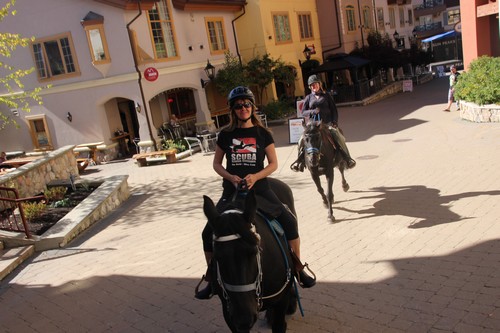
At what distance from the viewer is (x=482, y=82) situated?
48.8ft

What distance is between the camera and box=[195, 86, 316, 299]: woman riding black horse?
14.5 ft

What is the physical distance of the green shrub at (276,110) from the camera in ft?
80.4

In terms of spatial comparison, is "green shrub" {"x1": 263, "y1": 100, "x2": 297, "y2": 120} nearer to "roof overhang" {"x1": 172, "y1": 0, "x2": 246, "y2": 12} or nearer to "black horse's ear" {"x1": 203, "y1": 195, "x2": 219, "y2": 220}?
"roof overhang" {"x1": 172, "y1": 0, "x2": 246, "y2": 12}

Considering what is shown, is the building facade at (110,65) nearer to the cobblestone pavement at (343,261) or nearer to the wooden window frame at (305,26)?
the wooden window frame at (305,26)

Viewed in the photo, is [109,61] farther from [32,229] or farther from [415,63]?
[415,63]

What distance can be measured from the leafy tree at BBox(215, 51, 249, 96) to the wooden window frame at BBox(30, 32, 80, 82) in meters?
6.91

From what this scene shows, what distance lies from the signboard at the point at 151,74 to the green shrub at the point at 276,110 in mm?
7717

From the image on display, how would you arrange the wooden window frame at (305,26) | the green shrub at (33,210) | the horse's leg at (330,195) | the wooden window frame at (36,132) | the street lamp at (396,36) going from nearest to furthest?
the horse's leg at (330,195) < the green shrub at (33,210) < the wooden window frame at (36,132) < the wooden window frame at (305,26) < the street lamp at (396,36)

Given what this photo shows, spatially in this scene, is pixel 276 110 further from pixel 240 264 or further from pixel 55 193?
pixel 240 264

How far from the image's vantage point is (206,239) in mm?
4125

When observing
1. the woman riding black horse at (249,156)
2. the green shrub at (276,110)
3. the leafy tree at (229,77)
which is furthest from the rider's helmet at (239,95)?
the green shrub at (276,110)

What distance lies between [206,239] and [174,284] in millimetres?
2453

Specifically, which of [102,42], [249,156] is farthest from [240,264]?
[102,42]

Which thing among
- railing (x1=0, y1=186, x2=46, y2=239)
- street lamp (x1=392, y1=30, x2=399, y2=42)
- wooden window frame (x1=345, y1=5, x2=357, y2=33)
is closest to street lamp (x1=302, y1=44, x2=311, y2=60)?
wooden window frame (x1=345, y1=5, x2=357, y2=33)
